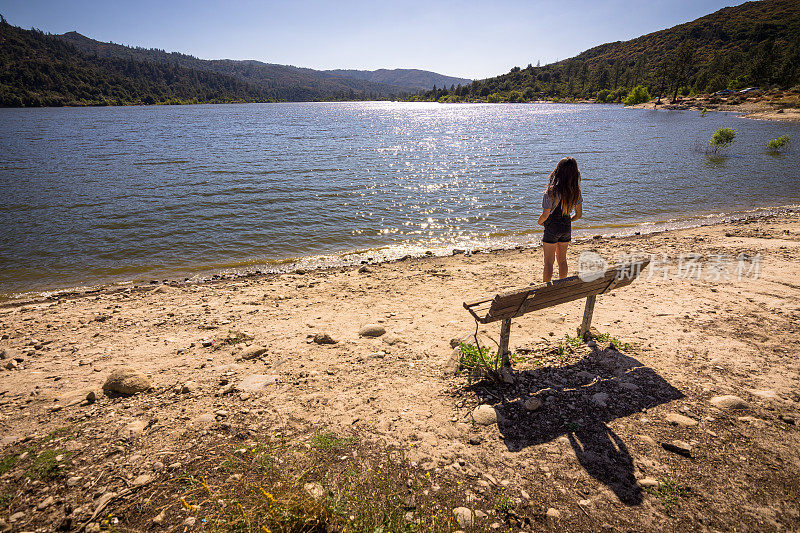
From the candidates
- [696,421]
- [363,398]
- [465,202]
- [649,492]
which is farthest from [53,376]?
[465,202]

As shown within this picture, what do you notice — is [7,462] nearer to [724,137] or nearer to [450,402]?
[450,402]

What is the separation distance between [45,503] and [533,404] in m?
5.45

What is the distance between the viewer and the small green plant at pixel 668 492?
3389mm

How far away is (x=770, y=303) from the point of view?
23.7 ft

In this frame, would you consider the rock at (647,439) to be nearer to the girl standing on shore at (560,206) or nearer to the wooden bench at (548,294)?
the wooden bench at (548,294)

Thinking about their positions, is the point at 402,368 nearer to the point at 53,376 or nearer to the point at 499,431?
the point at 499,431

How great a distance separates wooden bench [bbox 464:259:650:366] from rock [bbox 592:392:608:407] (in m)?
1.27

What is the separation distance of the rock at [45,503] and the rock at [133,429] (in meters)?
0.91

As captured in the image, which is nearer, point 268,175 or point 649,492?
point 649,492

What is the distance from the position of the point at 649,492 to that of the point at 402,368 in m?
3.51

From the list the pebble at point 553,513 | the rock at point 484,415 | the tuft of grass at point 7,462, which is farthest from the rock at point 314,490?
the tuft of grass at point 7,462

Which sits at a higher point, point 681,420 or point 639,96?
A: point 639,96

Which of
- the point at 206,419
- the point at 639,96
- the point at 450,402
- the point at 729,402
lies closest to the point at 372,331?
the point at 450,402

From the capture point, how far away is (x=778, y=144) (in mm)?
30906
